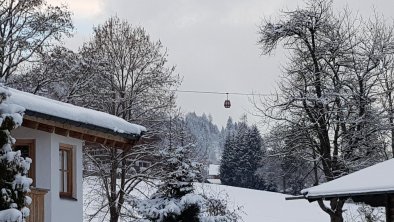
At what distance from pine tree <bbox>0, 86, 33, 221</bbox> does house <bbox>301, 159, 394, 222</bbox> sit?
6.98 meters

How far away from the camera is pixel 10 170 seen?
8.40 metres

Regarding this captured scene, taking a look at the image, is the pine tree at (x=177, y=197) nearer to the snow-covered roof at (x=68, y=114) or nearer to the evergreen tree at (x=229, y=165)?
the snow-covered roof at (x=68, y=114)

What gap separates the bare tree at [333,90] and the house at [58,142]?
10.5m

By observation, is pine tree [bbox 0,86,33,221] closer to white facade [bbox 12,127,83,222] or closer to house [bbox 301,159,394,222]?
white facade [bbox 12,127,83,222]

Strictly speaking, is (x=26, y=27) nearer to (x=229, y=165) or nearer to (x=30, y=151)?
(x=30, y=151)

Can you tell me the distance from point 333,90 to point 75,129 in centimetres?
1242

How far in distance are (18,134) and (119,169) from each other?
16.7 meters

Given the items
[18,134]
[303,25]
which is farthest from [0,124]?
[303,25]

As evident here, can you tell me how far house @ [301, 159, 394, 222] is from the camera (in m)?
13.3

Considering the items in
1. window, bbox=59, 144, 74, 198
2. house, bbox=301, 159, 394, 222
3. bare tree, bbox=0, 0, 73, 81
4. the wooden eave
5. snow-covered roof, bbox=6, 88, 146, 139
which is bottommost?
house, bbox=301, 159, 394, 222

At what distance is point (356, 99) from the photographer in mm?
24109

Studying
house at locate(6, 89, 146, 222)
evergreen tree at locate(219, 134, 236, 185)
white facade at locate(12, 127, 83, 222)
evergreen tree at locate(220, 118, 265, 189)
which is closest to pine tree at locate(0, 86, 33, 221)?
house at locate(6, 89, 146, 222)

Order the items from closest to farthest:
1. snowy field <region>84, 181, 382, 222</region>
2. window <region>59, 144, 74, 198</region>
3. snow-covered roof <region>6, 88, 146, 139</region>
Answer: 1. snow-covered roof <region>6, 88, 146, 139</region>
2. window <region>59, 144, 74, 198</region>
3. snowy field <region>84, 181, 382, 222</region>

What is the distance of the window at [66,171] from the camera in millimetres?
15259
